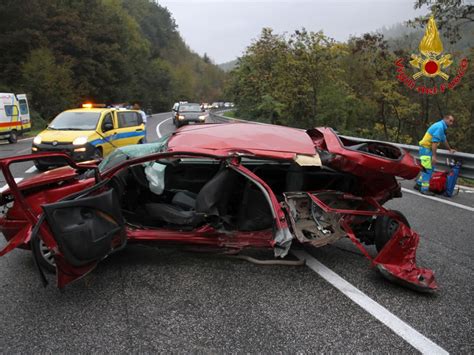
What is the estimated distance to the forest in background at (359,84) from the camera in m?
20.1

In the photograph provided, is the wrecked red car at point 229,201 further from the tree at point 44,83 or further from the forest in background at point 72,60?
the tree at point 44,83

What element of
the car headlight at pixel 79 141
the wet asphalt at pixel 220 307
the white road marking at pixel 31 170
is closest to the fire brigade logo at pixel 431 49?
the car headlight at pixel 79 141

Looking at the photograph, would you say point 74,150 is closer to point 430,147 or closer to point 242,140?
point 242,140

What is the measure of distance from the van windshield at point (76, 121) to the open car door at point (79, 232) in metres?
7.50

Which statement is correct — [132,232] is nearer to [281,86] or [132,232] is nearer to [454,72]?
[281,86]

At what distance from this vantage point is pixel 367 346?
2861mm

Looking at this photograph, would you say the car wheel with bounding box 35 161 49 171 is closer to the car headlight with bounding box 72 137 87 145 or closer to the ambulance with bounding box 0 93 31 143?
the car headlight with bounding box 72 137 87 145

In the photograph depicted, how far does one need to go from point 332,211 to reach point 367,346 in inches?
54.7

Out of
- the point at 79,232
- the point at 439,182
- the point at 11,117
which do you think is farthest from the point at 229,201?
the point at 11,117

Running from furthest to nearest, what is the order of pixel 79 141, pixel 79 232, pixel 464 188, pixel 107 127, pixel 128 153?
pixel 107 127
pixel 79 141
pixel 464 188
pixel 128 153
pixel 79 232

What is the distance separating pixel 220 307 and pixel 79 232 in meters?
1.30

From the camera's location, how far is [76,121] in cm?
1080

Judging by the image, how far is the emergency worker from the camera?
8.03m

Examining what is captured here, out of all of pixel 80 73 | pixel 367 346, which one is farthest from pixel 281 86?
pixel 80 73
